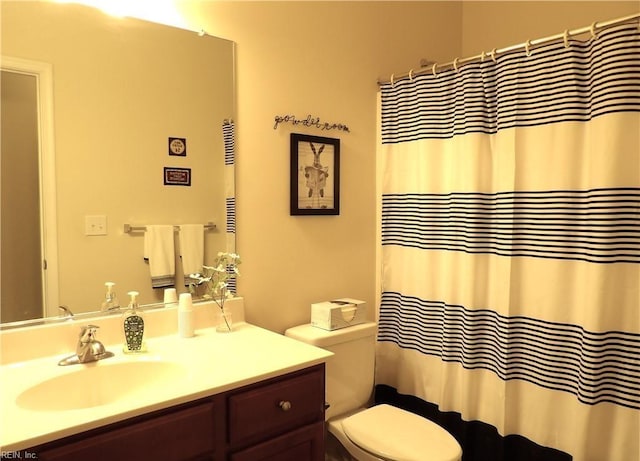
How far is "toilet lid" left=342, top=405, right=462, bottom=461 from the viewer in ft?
Result: 5.37

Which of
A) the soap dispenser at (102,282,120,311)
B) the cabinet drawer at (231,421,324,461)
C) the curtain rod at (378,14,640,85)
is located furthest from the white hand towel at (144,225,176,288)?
the curtain rod at (378,14,640,85)

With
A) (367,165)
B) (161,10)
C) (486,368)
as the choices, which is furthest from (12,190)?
(486,368)

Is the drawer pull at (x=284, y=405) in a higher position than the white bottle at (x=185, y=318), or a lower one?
lower

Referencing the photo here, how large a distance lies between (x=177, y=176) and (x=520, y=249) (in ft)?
4.58

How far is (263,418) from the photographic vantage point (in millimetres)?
1341

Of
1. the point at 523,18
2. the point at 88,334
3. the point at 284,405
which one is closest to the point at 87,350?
the point at 88,334

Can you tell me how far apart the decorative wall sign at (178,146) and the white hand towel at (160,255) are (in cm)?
29

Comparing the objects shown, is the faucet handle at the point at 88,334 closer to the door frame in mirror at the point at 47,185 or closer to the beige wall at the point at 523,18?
the door frame in mirror at the point at 47,185

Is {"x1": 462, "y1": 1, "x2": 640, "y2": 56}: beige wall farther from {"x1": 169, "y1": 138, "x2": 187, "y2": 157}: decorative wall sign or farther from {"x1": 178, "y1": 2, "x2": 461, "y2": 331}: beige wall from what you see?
{"x1": 169, "y1": 138, "x2": 187, "y2": 157}: decorative wall sign

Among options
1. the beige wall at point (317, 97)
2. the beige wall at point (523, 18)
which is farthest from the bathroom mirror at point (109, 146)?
the beige wall at point (523, 18)

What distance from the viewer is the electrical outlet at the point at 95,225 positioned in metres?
1.54

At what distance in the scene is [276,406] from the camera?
4.49 ft

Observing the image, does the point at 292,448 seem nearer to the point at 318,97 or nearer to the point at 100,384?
the point at 100,384

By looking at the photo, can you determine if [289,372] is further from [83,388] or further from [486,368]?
[486,368]
